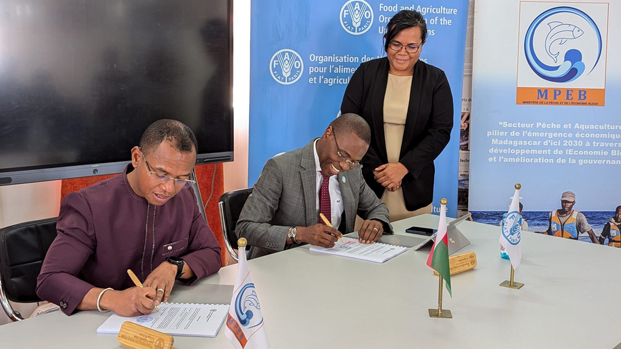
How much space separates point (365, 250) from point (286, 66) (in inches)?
77.3

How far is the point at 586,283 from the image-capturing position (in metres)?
2.06

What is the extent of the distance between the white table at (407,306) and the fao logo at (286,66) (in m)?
1.88

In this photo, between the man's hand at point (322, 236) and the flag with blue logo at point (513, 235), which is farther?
the man's hand at point (322, 236)

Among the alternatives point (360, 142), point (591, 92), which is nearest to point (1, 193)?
point (360, 142)

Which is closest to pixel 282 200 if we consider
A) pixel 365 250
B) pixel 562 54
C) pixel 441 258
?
pixel 365 250

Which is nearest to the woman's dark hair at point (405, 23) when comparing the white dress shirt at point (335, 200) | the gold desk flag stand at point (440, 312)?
the white dress shirt at point (335, 200)

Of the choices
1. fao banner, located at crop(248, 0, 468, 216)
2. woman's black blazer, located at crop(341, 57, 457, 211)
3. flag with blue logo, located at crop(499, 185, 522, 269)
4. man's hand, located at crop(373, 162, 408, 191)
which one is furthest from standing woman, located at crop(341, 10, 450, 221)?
flag with blue logo, located at crop(499, 185, 522, 269)

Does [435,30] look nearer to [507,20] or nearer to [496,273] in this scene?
[507,20]

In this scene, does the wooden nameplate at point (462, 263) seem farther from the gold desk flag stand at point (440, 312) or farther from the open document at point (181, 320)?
the open document at point (181, 320)

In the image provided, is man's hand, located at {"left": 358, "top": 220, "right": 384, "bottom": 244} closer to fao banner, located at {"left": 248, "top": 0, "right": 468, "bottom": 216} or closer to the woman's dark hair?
the woman's dark hair

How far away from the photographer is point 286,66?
4.00 metres

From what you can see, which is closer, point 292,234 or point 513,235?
point 513,235

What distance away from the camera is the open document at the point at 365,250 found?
7.49 feet

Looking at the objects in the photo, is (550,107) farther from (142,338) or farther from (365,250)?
(142,338)
